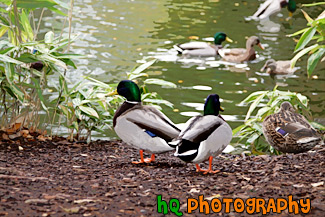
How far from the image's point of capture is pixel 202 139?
4121 mm

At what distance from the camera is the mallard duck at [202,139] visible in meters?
4.11

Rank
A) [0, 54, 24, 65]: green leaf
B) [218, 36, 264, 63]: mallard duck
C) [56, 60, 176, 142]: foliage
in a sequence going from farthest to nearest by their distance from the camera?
[218, 36, 264, 63]: mallard duck → [56, 60, 176, 142]: foliage → [0, 54, 24, 65]: green leaf

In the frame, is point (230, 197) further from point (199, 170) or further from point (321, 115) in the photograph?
point (321, 115)

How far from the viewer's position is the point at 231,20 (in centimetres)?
1524

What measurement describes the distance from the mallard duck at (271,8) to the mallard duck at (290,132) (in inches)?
425

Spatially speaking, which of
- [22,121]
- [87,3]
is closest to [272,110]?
[22,121]

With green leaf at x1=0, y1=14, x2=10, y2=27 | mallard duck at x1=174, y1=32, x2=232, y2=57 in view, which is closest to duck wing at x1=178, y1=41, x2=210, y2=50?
mallard duck at x1=174, y1=32, x2=232, y2=57

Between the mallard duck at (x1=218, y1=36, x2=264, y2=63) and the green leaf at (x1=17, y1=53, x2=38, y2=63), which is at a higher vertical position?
the green leaf at (x1=17, y1=53, x2=38, y2=63)

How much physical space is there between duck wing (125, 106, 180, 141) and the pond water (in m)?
2.37

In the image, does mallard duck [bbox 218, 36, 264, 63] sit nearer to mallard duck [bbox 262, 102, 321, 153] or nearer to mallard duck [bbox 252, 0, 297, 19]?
mallard duck [bbox 252, 0, 297, 19]

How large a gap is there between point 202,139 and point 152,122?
47 cm

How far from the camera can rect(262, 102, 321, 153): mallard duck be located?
4.89m

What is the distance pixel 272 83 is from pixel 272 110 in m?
4.19

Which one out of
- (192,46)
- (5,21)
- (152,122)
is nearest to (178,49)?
(192,46)
